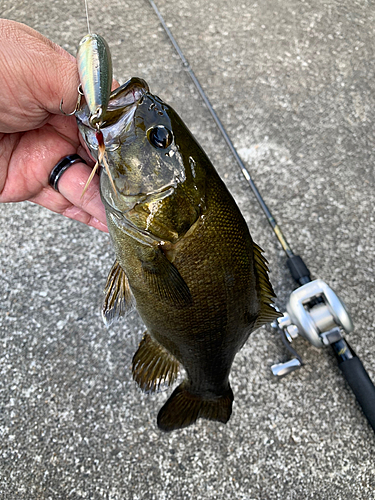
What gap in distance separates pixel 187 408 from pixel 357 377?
2.93 feet

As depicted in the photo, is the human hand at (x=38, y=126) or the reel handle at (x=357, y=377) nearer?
the human hand at (x=38, y=126)

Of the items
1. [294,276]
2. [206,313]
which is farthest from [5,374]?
[294,276]

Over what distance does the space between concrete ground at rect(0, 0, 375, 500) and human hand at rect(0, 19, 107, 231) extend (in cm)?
66

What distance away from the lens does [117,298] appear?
1493mm

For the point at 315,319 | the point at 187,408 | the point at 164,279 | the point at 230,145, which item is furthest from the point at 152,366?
the point at 230,145

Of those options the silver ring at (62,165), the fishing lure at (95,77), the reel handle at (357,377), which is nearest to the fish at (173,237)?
the fishing lure at (95,77)

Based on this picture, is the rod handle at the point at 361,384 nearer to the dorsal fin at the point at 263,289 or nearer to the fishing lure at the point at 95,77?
the dorsal fin at the point at 263,289

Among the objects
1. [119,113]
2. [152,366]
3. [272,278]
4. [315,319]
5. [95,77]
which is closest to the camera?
[95,77]

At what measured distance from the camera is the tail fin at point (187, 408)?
5.49 ft

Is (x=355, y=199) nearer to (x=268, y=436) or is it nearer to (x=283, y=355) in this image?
(x=283, y=355)

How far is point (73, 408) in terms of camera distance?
2066mm

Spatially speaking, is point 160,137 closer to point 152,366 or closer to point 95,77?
→ point 95,77

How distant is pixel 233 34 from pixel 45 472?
3.23m

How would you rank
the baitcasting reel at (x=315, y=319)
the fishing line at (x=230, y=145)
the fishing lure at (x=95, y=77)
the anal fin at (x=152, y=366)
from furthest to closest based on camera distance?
the fishing line at (x=230, y=145)
the baitcasting reel at (x=315, y=319)
the anal fin at (x=152, y=366)
the fishing lure at (x=95, y=77)
